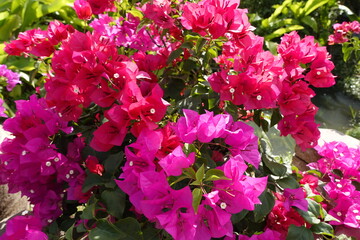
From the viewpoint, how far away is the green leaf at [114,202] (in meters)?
0.79

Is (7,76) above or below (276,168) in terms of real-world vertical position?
below

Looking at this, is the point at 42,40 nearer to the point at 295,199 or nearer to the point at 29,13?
the point at 295,199

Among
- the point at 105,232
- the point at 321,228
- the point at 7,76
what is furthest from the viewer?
the point at 7,76

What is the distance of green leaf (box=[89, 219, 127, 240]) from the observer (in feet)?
2.31

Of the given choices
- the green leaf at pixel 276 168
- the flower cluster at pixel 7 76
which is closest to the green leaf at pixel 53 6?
the flower cluster at pixel 7 76

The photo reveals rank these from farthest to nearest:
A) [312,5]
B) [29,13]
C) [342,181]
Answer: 1. [312,5]
2. [29,13]
3. [342,181]

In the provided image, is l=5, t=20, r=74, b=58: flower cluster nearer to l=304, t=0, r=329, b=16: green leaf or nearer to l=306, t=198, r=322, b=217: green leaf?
l=306, t=198, r=322, b=217: green leaf

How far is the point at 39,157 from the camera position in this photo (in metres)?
0.89

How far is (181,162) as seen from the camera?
0.60m

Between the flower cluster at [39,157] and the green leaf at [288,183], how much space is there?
1.72 ft

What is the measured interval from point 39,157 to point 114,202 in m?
0.25

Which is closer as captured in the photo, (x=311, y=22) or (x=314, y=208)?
(x=314, y=208)

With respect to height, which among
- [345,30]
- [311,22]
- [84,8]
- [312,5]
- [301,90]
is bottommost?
[311,22]

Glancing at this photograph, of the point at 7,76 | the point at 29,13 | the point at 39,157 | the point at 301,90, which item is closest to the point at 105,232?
the point at 39,157
